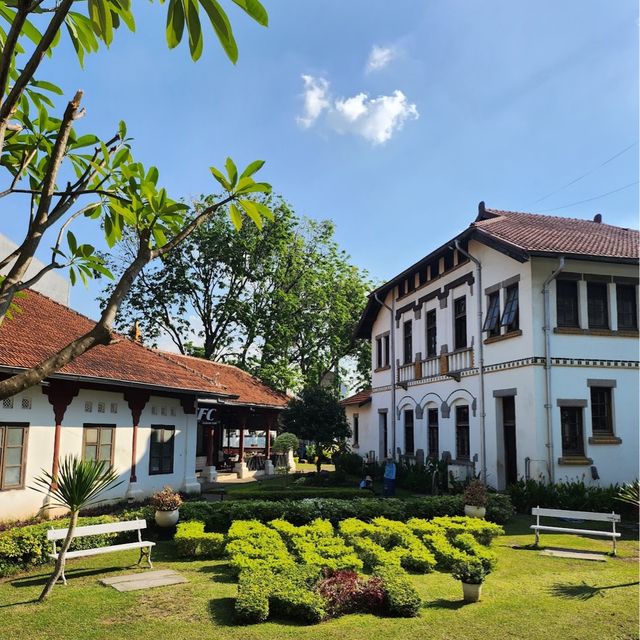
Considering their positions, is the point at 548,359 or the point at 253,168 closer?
the point at 253,168

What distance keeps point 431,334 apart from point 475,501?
10694 mm

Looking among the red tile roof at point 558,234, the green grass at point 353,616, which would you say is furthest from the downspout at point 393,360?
the green grass at point 353,616

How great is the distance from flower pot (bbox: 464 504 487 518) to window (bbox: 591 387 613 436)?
5.08m

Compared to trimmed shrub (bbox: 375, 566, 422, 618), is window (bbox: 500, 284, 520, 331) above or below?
above

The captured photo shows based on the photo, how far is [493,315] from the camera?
18.8 meters

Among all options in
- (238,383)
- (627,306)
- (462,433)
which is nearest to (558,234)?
(627,306)

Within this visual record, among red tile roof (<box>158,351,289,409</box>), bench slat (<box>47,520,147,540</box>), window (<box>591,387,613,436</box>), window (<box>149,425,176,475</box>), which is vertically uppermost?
red tile roof (<box>158,351,289,409</box>)

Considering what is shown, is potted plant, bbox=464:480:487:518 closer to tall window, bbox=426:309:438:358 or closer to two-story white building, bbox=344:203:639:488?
two-story white building, bbox=344:203:639:488

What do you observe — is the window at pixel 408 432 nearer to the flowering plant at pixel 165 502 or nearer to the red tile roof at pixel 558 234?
the red tile roof at pixel 558 234

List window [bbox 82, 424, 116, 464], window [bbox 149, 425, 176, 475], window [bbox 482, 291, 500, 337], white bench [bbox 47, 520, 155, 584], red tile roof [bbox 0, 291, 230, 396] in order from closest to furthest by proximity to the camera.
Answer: white bench [bbox 47, 520, 155, 584], red tile roof [bbox 0, 291, 230, 396], window [bbox 82, 424, 116, 464], window [bbox 149, 425, 176, 475], window [bbox 482, 291, 500, 337]

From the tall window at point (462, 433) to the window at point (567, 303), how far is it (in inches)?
201

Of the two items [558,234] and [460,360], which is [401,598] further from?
[558,234]

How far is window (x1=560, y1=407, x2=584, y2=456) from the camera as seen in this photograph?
16.4m

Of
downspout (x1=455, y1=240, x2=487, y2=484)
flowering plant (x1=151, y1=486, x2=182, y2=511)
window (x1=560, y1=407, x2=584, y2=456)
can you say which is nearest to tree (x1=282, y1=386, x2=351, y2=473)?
downspout (x1=455, y1=240, x2=487, y2=484)
